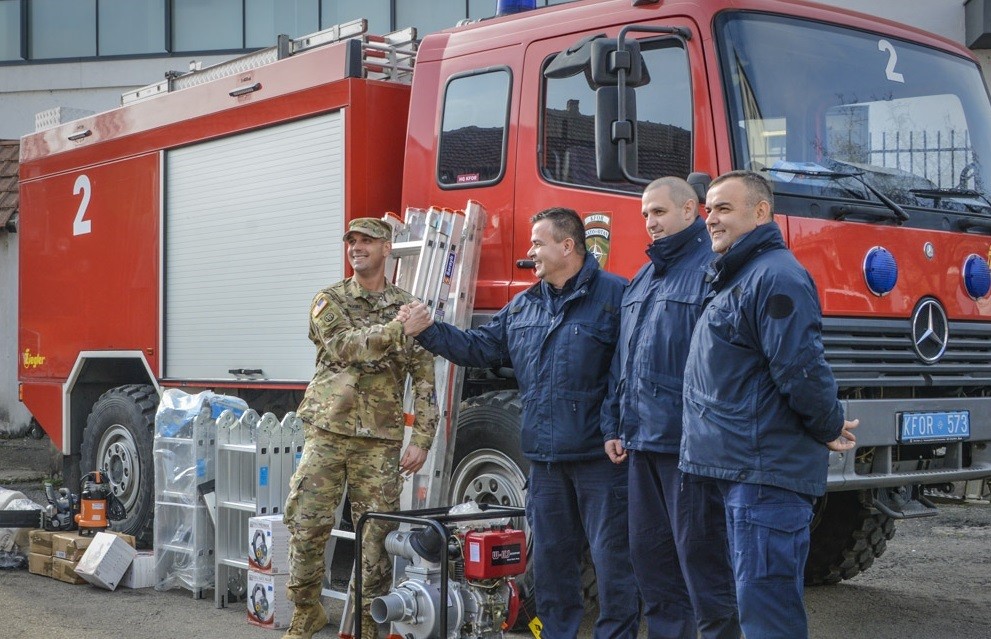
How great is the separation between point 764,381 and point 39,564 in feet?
18.9

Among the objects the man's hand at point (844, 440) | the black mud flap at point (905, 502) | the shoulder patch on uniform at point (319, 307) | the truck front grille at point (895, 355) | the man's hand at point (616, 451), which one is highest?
the shoulder patch on uniform at point (319, 307)

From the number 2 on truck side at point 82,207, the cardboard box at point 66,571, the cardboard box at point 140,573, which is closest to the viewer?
the cardboard box at point 140,573

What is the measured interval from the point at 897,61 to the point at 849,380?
6.08ft

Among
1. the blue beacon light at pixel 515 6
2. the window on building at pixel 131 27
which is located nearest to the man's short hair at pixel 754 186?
the blue beacon light at pixel 515 6

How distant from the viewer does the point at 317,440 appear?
578 centimetres

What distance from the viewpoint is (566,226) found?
5.25 m

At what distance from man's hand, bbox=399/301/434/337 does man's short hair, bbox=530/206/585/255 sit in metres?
0.65

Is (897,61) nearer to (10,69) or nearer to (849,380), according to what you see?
(849,380)

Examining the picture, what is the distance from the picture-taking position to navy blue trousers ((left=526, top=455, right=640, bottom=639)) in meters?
4.91

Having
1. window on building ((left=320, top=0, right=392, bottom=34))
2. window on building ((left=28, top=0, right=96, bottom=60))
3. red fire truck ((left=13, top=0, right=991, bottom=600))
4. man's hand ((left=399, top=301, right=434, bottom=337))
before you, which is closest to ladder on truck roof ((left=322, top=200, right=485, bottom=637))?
red fire truck ((left=13, top=0, right=991, bottom=600))

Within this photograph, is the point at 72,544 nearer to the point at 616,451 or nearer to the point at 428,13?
the point at 616,451

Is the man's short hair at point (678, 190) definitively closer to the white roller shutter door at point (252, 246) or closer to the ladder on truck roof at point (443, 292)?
the ladder on truck roof at point (443, 292)

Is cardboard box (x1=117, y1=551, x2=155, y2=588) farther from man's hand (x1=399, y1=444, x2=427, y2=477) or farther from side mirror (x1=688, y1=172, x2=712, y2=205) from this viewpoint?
side mirror (x1=688, y1=172, x2=712, y2=205)

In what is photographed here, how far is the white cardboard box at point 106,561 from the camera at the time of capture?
7.54 m
